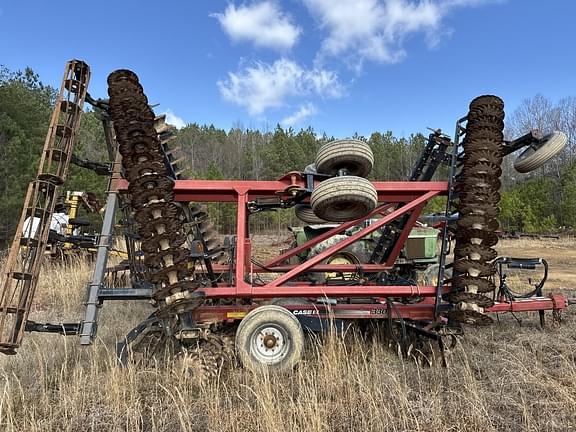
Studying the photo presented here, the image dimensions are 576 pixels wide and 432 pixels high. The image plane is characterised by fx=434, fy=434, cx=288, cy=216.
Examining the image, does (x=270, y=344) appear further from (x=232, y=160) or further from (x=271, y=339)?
(x=232, y=160)

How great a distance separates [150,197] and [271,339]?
69.5 inches

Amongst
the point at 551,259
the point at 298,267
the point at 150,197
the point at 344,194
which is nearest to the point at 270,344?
the point at 298,267

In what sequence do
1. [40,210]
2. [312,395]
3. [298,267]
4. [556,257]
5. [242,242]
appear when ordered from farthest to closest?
[556,257] < [298,267] < [242,242] < [40,210] < [312,395]

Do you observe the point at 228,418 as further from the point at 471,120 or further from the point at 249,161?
the point at 249,161

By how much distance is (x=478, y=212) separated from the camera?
4.26 m

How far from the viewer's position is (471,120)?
14.6 feet

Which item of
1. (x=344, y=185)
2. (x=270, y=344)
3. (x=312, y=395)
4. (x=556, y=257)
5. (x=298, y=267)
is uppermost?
(x=556, y=257)

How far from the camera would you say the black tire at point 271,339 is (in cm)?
403

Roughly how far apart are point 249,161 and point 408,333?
161 ft

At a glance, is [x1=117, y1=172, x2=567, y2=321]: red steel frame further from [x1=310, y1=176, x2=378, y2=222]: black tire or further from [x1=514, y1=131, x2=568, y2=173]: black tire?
[x1=514, y1=131, x2=568, y2=173]: black tire

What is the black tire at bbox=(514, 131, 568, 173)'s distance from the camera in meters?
4.55

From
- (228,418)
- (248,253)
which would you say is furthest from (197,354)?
(248,253)

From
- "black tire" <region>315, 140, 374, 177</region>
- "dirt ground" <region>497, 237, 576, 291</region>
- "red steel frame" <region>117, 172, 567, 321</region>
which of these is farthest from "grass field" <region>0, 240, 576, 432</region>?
"dirt ground" <region>497, 237, 576, 291</region>

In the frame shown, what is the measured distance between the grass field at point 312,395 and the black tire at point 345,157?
197cm
